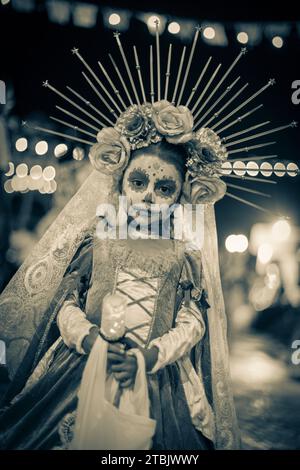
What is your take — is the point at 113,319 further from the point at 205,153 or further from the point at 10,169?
the point at 10,169

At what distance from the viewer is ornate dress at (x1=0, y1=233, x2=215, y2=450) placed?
165 centimetres

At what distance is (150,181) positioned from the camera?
1941 millimetres

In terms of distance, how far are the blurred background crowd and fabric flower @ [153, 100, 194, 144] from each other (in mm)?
350

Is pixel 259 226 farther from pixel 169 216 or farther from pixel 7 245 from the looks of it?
pixel 7 245

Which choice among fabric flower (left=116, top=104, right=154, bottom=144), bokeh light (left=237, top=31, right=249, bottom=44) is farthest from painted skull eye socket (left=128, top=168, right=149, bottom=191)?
bokeh light (left=237, top=31, right=249, bottom=44)

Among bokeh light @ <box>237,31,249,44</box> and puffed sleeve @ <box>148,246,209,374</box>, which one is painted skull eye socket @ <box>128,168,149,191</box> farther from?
bokeh light @ <box>237,31,249,44</box>

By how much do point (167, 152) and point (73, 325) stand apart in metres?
0.93

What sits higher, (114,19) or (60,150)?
(114,19)

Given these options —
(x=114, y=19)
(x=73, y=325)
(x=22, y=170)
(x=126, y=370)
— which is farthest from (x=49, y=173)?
(x=126, y=370)

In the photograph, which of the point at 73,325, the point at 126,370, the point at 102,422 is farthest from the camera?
the point at 73,325

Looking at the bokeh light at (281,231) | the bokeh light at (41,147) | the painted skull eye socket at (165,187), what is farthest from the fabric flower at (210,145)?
the bokeh light at (281,231)

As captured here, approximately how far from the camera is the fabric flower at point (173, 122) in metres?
1.89

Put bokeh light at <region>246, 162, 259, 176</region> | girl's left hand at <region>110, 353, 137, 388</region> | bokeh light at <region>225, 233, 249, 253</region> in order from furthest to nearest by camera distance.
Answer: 1. bokeh light at <region>225, 233, 249, 253</region>
2. bokeh light at <region>246, 162, 259, 176</region>
3. girl's left hand at <region>110, 353, 137, 388</region>

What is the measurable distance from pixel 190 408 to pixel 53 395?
60 cm
